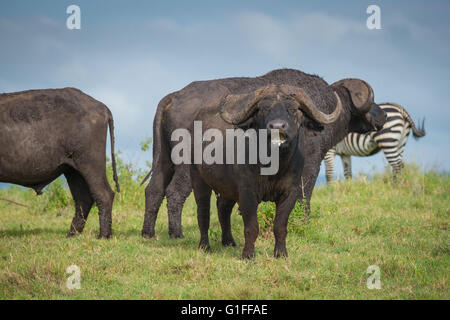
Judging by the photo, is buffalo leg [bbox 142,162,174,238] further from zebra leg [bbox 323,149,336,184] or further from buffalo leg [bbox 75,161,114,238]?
zebra leg [bbox 323,149,336,184]

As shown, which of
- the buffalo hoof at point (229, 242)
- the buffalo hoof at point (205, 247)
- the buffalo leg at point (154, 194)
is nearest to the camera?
the buffalo hoof at point (205, 247)

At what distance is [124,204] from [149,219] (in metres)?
3.84

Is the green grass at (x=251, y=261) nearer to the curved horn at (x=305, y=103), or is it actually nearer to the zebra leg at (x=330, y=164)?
the curved horn at (x=305, y=103)

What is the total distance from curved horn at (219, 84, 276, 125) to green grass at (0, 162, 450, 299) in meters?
1.75

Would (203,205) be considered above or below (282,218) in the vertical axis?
above

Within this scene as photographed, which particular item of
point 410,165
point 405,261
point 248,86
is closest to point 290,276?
point 405,261

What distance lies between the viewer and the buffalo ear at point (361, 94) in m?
9.26

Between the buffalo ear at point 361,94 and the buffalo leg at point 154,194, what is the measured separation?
366 cm

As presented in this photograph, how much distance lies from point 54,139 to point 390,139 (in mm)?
10835

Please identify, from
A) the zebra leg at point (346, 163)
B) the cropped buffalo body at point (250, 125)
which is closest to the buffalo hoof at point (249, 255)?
the cropped buffalo body at point (250, 125)

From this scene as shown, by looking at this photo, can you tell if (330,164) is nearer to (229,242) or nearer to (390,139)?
(390,139)

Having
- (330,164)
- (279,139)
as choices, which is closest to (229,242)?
(279,139)

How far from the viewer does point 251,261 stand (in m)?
6.02
